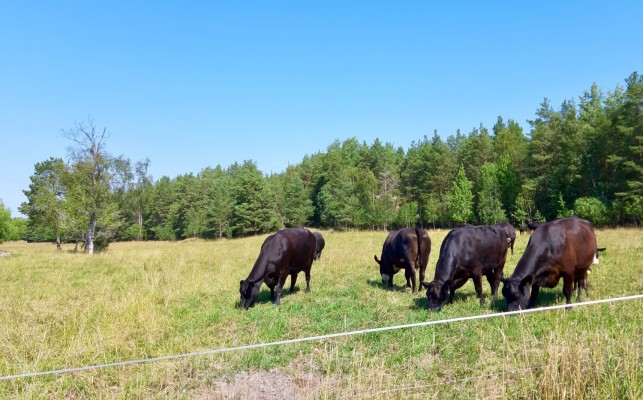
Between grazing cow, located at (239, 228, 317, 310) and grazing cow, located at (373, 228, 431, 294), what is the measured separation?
102 inches

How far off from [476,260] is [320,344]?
15.6ft

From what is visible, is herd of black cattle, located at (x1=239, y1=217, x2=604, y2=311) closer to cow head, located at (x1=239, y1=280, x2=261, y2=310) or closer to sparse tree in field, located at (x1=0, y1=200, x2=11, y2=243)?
cow head, located at (x1=239, y1=280, x2=261, y2=310)

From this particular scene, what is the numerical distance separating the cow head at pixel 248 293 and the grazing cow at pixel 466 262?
172 inches

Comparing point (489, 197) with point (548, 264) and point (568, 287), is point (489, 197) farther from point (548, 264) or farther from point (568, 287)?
point (548, 264)

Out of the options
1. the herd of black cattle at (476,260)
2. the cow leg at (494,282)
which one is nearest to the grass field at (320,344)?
the herd of black cattle at (476,260)

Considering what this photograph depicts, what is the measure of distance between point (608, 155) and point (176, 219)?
7778cm

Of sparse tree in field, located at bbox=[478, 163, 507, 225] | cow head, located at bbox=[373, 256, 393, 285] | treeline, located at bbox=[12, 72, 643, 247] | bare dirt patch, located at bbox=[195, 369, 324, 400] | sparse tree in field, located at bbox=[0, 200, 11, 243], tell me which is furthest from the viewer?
sparse tree in field, located at bbox=[478, 163, 507, 225]

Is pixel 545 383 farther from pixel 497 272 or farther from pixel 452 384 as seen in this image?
pixel 497 272

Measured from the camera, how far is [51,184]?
144 feet

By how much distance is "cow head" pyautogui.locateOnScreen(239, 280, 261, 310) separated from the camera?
9.73 m

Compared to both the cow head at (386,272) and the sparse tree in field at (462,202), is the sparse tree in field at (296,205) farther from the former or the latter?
the cow head at (386,272)

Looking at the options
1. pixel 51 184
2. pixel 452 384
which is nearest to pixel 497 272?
pixel 452 384

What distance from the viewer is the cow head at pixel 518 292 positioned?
25.0ft

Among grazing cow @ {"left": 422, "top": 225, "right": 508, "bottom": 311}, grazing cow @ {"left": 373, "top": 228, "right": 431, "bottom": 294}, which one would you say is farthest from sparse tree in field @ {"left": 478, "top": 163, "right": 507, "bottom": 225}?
grazing cow @ {"left": 422, "top": 225, "right": 508, "bottom": 311}
